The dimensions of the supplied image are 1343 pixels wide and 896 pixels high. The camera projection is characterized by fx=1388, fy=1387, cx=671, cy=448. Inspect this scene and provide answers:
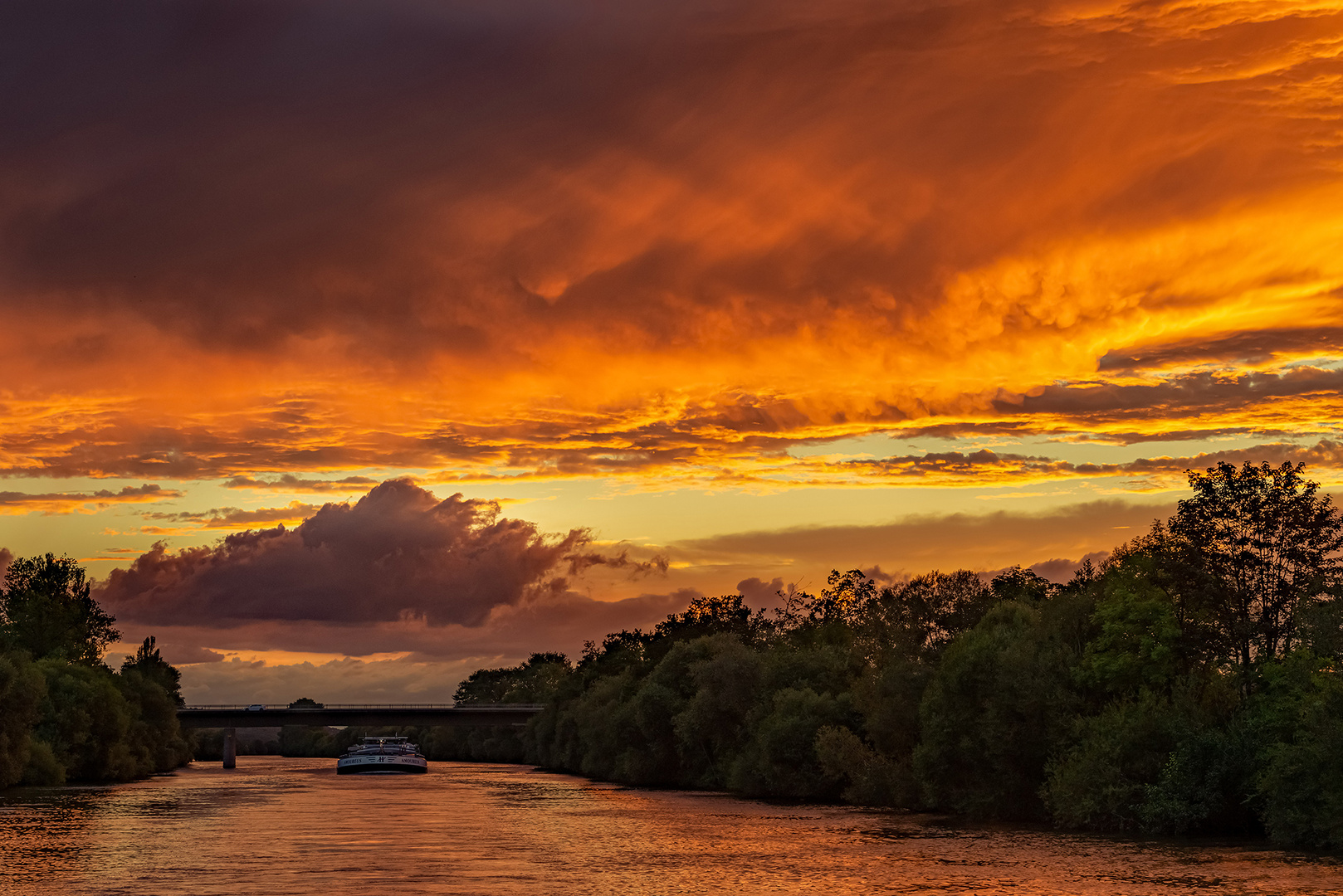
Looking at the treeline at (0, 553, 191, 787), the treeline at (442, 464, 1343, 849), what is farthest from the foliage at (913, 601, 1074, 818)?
the treeline at (0, 553, 191, 787)

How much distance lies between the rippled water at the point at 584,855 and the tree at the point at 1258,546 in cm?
1768

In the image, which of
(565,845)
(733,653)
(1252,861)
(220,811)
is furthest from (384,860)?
(733,653)

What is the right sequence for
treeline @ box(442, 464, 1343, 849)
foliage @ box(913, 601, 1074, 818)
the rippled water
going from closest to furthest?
the rippled water
treeline @ box(442, 464, 1343, 849)
foliage @ box(913, 601, 1074, 818)

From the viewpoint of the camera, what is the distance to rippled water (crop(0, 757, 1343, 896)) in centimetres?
5300

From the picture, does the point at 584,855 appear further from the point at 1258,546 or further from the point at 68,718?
the point at 68,718

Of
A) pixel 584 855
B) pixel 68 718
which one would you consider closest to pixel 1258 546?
pixel 584 855

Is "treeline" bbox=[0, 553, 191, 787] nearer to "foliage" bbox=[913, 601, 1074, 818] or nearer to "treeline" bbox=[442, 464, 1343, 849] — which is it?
"treeline" bbox=[442, 464, 1343, 849]

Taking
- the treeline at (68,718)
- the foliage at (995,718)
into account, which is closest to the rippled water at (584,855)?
the foliage at (995,718)

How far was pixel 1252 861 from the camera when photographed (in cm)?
5872

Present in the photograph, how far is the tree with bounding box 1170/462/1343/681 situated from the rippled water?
17676mm

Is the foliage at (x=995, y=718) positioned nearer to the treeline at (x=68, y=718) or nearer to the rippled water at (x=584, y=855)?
the rippled water at (x=584, y=855)

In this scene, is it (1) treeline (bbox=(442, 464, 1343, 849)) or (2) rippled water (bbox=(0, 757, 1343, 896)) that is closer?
(2) rippled water (bbox=(0, 757, 1343, 896))

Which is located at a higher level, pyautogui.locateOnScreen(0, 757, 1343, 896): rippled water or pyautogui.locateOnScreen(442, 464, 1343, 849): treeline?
pyautogui.locateOnScreen(442, 464, 1343, 849): treeline

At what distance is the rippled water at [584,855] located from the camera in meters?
53.0
